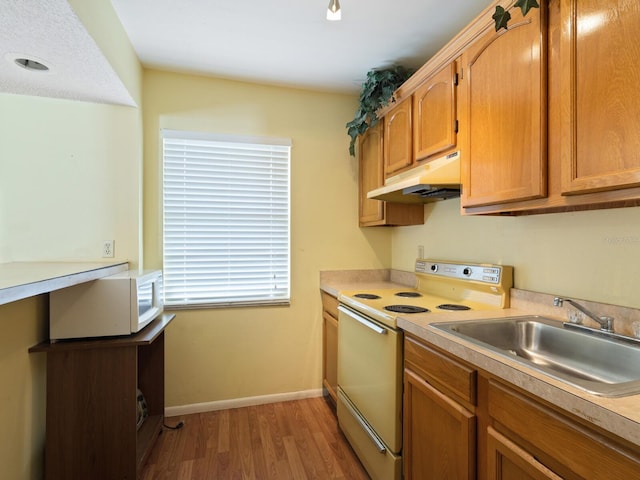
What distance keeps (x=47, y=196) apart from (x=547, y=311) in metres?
2.77

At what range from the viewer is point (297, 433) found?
2.13 meters

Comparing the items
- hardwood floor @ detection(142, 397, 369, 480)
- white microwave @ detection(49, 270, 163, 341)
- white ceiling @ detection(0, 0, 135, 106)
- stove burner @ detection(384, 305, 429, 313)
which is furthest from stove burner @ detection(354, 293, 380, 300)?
white ceiling @ detection(0, 0, 135, 106)

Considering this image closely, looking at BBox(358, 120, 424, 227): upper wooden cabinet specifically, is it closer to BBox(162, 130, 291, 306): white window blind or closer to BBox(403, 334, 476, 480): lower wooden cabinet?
BBox(162, 130, 291, 306): white window blind

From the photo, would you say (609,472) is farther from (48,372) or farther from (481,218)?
(48,372)

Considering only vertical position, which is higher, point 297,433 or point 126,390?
point 126,390

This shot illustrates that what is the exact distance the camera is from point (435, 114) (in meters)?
1.73

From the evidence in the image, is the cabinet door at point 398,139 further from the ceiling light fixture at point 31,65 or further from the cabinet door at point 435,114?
the ceiling light fixture at point 31,65

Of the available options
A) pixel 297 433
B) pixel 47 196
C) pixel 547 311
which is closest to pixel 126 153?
pixel 47 196

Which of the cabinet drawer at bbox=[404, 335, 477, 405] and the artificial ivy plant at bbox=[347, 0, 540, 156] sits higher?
the artificial ivy plant at bbox=[347, 0, 540, 156]

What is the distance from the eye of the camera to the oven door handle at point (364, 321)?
1.55m

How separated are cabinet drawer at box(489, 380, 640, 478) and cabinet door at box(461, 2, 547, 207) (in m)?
0.72

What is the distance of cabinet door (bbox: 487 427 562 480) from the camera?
835 mm

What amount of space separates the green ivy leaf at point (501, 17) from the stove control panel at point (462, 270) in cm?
107

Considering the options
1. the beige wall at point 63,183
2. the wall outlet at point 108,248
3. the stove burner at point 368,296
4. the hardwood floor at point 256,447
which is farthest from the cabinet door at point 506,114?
the wall outlet at point 108,248
